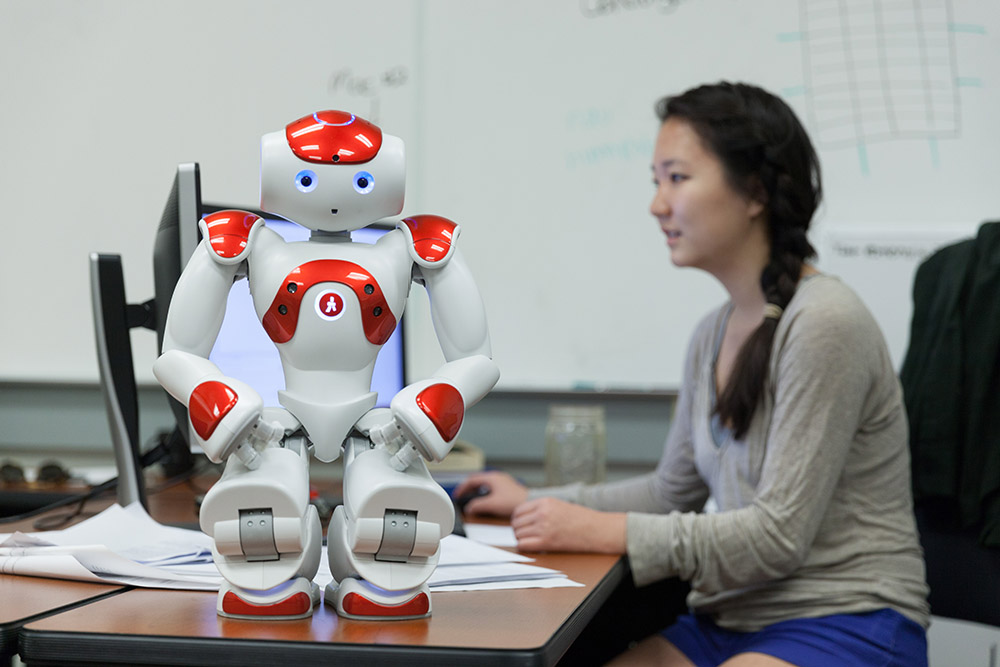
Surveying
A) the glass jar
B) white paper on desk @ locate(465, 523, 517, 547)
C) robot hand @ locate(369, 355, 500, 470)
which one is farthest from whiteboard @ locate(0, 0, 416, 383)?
robot hand @ locate(369, 355, 500, 470)

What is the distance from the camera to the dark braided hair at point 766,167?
49.8 inches

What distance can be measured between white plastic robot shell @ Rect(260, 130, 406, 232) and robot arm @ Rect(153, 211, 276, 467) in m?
0.04

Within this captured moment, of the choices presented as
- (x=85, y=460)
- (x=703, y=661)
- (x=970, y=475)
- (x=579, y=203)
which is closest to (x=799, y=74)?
(x=579, y=203)

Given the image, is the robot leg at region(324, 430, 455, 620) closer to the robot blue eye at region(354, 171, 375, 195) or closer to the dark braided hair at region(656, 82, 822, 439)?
the robot blue eye at region(354, 171, 375, 195)

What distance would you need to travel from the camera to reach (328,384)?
734mm

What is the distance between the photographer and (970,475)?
4.08ft

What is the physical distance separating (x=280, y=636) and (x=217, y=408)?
17 cm

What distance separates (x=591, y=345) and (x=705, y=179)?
624 mm

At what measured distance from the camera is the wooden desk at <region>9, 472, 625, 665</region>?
63 cm

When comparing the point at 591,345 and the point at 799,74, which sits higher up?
the point at 799,74

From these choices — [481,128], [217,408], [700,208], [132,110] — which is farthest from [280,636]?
[132,110]

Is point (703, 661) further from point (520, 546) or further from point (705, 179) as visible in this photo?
point (705, 179)

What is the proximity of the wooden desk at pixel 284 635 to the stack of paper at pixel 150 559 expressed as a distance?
3 cm

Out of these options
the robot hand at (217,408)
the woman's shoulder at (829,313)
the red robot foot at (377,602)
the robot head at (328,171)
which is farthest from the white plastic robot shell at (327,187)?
the woman's shoulder at (829,313)
